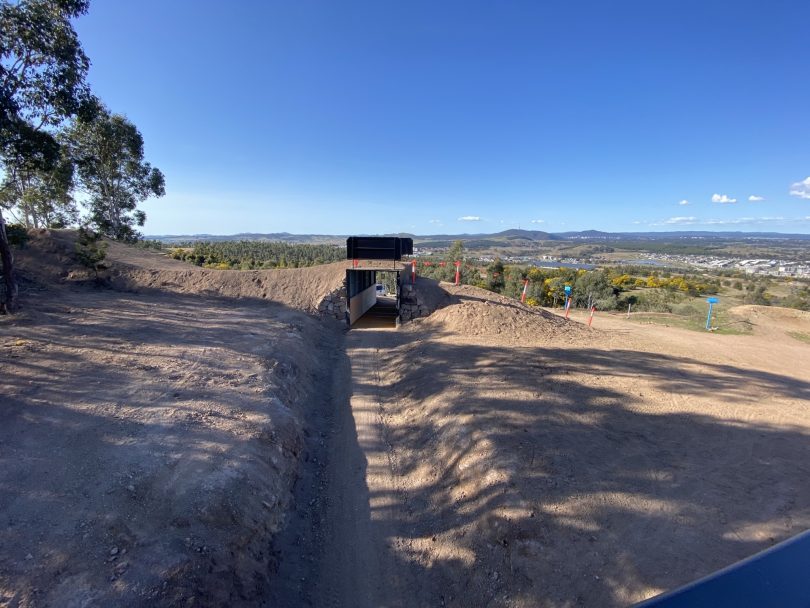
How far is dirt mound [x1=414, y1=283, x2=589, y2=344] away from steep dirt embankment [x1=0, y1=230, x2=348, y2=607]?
5843 millimetres

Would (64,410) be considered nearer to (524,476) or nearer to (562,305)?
(524,476)

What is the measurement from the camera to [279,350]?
40.9 feet

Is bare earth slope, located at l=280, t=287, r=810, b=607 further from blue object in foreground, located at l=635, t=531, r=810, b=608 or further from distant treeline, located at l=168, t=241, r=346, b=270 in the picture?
distant treeline, located at l=168, t=241, r=346, b=270

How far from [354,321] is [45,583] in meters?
15.0

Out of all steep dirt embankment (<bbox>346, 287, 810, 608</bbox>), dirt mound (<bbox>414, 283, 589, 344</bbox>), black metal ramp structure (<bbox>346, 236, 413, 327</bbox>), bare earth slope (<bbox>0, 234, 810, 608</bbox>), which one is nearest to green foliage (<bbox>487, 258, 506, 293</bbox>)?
black metal ramp structure (<bbox>346, 236, 413, 327</bbox>)

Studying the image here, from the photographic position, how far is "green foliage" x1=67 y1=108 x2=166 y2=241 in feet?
84.3

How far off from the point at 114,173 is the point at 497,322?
30.8 metres

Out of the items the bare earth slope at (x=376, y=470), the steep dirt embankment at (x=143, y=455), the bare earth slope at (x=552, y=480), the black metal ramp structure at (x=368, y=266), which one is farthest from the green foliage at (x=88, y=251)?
the bare earth slope at (x=552, y=480)

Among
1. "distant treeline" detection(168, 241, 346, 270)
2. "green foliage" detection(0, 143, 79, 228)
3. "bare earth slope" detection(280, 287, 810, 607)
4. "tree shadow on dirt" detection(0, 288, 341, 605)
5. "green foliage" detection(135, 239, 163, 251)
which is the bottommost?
"bare earth slope" detection(280, 287, 810, 607)

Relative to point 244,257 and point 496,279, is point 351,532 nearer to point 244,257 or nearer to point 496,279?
point 496,279

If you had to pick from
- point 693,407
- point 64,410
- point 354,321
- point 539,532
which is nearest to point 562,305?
point 354,321

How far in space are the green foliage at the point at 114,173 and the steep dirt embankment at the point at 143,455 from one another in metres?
18.8

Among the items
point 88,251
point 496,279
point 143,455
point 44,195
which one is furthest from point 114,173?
point 496,279

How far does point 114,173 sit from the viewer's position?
27922 mm
